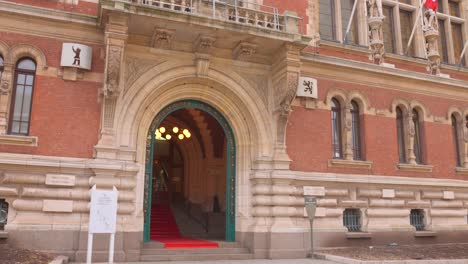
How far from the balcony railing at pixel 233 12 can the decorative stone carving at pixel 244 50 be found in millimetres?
699

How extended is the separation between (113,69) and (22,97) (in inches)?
111

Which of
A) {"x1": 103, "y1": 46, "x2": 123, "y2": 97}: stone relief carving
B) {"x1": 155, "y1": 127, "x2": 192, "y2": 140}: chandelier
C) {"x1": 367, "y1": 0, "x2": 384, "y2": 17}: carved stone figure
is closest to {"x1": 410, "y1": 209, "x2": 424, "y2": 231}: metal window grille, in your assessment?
{"x1": 367, "y1": 0, "x2": 384, "y2": 17}: carved stone figure

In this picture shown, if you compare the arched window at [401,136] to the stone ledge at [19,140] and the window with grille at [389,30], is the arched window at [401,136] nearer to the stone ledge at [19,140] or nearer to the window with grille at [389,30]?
the window with grille at [389,30]

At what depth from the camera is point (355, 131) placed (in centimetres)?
1727

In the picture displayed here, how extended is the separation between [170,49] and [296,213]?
685cm

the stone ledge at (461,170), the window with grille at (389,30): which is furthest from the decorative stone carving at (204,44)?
the stone ledge at (461,170)

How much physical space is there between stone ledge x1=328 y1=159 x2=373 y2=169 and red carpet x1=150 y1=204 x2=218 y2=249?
203 inches

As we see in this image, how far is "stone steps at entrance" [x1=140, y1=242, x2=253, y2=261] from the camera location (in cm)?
1306

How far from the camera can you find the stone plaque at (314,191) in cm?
1512

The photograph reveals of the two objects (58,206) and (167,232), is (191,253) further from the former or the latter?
(167,232)

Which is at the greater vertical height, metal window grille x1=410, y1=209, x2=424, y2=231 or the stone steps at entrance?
metal window grille x1=410, y1=209, x2=424, y2=231

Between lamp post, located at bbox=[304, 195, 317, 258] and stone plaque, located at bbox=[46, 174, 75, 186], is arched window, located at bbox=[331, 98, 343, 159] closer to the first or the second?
lamp post, located at bbox=[304, 195, 317, 258]

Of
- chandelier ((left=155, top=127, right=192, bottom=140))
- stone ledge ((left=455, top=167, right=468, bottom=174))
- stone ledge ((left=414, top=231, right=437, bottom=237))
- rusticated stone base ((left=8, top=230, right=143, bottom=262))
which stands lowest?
rusticated stone base ((left=8, top=230, right=143, bottom=262))

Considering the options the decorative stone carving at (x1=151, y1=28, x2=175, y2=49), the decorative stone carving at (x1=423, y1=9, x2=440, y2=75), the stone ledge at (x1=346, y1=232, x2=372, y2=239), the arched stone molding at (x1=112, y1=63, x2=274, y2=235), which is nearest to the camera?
the decorative stone carving at (x1=151, y1=28, x2=175, y2=49)
